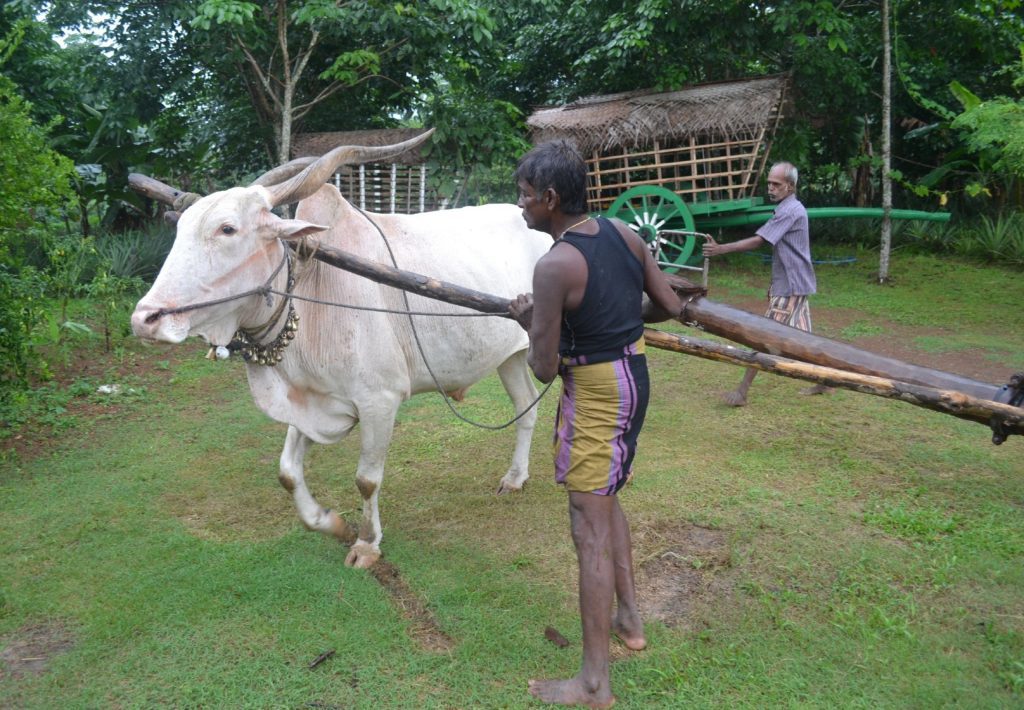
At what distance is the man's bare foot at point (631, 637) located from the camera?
10.2 ft

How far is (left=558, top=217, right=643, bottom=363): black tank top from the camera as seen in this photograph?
261 cm

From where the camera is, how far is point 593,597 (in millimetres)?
2705

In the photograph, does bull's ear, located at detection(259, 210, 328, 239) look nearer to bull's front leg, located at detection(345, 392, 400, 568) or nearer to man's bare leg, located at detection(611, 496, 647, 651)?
bull's front leg, located at detection(345, 392, 400, 568)

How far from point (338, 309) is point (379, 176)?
7095 mm

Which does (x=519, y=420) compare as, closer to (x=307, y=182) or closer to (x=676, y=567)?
(x=676, y=567)

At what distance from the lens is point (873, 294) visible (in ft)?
31.7

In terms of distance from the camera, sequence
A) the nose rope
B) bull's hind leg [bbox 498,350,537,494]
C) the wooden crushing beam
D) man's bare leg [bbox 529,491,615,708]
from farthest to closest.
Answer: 1. bull's hind leg [bbox 498,350,537,494]
2. the wooden crushing beam
3. the nose rope
4. man's bare leg [bbox 529,491,615,708]

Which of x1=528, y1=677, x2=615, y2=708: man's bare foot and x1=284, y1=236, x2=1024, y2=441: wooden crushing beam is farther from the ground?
x1=284, y1=236, x2=1024, y2=441: wooden crushing beam

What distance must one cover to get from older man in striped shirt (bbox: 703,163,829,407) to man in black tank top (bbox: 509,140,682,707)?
10.0 ft

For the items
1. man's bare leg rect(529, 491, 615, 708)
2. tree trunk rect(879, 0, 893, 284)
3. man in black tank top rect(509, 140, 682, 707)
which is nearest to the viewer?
man in black tank top rect(509, 140, 682, 707)

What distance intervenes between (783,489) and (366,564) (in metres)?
2.31

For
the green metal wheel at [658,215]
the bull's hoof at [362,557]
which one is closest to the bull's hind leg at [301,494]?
the bull's hoof at [362,557]

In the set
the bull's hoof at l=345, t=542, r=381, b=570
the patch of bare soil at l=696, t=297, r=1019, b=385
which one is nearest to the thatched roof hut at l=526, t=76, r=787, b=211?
the patch of bare soil at l=696, t=297, r=1019, b=385

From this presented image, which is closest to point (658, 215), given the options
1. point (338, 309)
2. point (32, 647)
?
point (338, 309)
